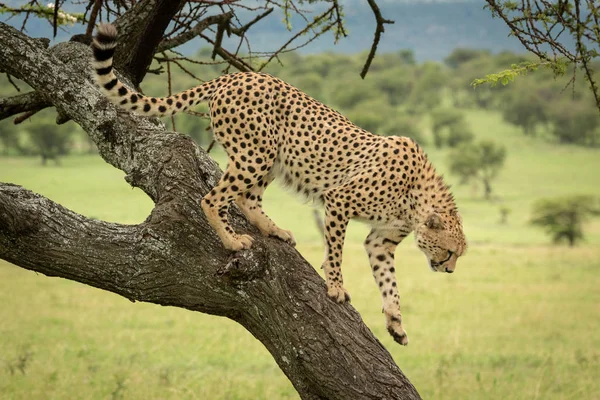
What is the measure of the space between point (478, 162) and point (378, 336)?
35.5 metres

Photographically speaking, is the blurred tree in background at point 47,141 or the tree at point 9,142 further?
the tree at point 9,142

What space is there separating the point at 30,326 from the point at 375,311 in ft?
19.8

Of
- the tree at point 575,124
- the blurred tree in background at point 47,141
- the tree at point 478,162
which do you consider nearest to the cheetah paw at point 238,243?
the blurred tree in background at point 47,141

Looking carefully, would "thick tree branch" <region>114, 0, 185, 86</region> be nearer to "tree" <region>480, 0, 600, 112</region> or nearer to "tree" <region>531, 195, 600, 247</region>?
"tree" <region>480, 0, 600, 112</region>

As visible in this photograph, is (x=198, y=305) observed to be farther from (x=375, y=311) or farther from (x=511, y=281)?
(x=511, y=281)

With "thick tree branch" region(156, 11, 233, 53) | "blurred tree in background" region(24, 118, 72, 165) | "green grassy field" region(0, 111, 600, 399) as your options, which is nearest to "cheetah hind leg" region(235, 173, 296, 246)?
"thick tree branch" region(156, 11, 233, 53)

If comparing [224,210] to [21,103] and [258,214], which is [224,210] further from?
[21,103]

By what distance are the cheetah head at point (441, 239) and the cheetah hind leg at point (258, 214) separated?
751 millimetres

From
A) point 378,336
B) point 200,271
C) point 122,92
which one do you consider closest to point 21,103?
point 122,92

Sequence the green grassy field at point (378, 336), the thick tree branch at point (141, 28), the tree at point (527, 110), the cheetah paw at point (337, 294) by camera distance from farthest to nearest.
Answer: the tree at point (527, 110)
the green grassy field at point (378, 336)
the thick tree branch at point (141, 28)
the cheetah paw at point (337, 294)

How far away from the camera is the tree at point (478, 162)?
4603 centimetres

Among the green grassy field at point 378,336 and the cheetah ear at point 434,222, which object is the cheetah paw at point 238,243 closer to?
the cheetah ear at point 434,222

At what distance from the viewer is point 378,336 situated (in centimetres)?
1227

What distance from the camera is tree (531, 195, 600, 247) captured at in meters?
27.4
